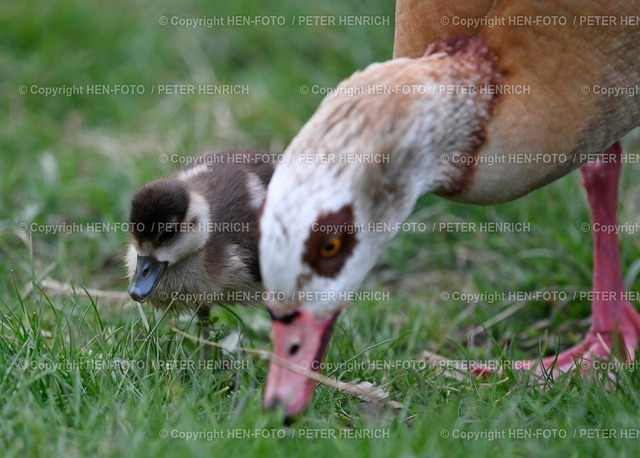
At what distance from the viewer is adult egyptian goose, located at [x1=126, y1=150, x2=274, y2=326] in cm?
424

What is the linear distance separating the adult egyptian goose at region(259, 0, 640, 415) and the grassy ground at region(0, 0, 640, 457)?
0.52 m

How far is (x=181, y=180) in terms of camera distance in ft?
15.2

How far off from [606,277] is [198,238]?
2185 mm

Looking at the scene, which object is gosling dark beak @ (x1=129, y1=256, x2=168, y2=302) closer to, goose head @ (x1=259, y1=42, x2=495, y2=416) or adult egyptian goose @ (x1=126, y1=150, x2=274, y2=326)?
adult egyptian goose @ (x1=126, y1=150, x2=274, y2=326)

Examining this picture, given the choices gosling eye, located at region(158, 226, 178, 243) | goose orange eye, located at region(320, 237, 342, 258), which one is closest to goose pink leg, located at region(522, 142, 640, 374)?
goose orange eye, located at region(320, 237, 342, 258)

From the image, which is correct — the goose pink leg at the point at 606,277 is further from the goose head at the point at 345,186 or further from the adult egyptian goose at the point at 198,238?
the adult egyptian goose at the point at 198,238

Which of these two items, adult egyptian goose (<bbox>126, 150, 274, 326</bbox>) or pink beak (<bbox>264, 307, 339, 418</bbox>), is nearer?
pink beak (<bbox>264, 307, 339, 418</bbox>)

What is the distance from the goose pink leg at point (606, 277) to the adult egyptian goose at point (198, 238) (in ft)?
5.46

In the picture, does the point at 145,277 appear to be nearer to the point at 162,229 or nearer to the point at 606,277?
the point at 162,229

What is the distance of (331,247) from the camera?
351 centimetres

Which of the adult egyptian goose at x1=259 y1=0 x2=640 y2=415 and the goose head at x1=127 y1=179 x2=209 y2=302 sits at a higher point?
the adult egyptian goose at x1=259 y1=0 x2=640 y2=415

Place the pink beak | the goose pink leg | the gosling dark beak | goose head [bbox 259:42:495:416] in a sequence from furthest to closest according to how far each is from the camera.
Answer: the goose pink leg → the gosling dark beak → the pink beak → goose head [bbox 259:42:495:416]

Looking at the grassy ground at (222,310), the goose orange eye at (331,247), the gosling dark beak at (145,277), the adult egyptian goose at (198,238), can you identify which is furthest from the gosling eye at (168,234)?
the goose orange eye at (331,247)

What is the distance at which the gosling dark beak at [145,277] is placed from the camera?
4.19 metres
